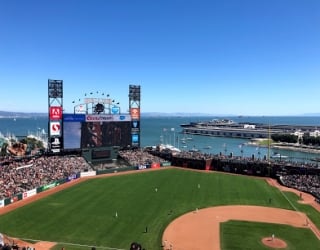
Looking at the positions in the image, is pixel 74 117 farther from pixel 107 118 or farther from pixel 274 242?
pixel 274 242

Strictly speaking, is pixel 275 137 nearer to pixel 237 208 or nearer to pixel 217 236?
pixel 237 208

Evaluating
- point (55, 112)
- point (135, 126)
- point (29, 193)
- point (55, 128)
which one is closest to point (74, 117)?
point (55, 112)

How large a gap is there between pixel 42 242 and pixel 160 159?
45917mm

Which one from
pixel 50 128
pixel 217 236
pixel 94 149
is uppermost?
pixel 50 128

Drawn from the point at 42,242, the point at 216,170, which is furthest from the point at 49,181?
the point at 216,170

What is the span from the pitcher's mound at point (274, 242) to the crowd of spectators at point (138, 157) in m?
41.0

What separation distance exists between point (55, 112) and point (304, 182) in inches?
1763

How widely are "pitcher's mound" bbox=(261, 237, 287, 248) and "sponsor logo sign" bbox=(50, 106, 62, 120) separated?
141 ft

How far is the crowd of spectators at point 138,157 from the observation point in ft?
228


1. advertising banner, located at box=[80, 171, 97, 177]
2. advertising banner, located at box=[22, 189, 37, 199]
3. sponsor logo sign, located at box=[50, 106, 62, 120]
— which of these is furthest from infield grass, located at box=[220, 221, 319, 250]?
sponsor logo sign, located at box=[50, 106, 62, 120]

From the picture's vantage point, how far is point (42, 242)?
2930cm

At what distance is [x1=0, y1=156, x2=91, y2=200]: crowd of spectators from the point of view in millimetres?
45594

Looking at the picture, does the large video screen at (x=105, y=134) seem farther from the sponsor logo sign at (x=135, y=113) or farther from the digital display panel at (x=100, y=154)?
the sponsor logo sign at (x=135, y=113)

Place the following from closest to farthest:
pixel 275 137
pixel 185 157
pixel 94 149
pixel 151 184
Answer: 1. pixel 151 184
2. pixel 94 149
3. pixel 185 157
4. pixel 275 137
